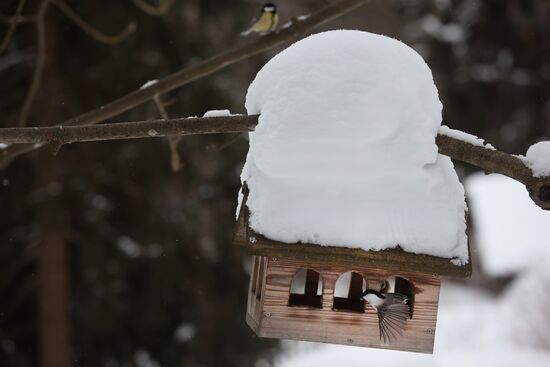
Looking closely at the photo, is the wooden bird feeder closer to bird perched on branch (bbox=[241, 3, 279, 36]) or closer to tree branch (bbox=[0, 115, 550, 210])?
tree branch (bbox=[0, 115, 550, 210])

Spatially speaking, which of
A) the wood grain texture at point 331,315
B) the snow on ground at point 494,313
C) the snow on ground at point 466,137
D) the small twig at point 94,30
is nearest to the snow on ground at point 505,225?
the snow on ground at point 494,313

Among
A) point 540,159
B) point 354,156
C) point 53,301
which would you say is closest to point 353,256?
point 354,156

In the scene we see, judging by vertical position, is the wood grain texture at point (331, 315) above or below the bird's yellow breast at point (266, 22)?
below

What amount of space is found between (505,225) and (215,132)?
12.1 metres

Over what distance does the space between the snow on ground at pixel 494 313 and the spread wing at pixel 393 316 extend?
5.02 m

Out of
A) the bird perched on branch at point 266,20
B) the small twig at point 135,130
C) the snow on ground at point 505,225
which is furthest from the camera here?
the snow on ground at point 505,225

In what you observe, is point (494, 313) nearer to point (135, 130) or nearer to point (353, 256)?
point (353, 256)

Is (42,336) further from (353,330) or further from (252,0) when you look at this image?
(353,330)

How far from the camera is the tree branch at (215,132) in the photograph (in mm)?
1851

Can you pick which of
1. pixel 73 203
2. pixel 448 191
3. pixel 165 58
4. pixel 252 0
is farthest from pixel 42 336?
pixel 448 191

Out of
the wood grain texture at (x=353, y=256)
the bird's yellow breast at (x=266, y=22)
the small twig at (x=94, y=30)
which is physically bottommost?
the wood grain texture at (x=353, y=256)

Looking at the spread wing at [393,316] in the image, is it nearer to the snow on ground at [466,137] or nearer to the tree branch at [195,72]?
the snow on ground at [466,137]

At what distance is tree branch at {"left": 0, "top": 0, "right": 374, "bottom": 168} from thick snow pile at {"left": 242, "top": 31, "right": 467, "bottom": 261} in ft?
2.84

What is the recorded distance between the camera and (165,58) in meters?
6.35
